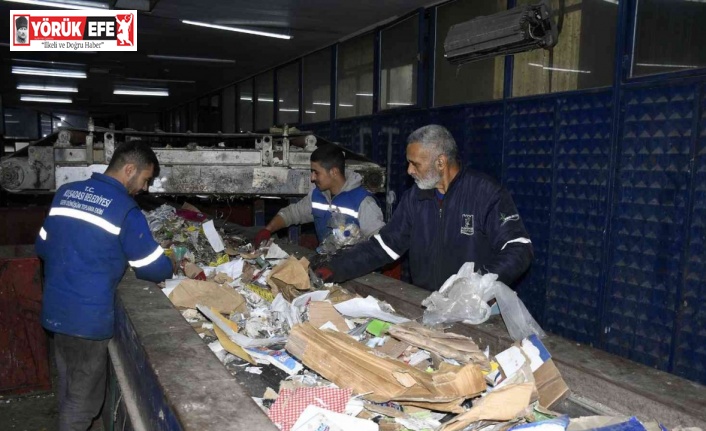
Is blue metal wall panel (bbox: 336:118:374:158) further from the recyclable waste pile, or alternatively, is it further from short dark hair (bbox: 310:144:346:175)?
the recyclable waste pile

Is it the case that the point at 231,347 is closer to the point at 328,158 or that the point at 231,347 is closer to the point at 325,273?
the point at 325,273

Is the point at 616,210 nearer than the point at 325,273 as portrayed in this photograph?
No

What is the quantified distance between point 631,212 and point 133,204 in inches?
122

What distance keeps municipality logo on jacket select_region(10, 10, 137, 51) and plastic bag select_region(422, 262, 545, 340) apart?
5.61 meters

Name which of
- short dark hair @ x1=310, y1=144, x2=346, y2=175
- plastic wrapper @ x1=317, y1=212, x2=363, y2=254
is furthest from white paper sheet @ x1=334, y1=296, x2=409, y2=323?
short dark hair @ x1=310, y1=144, x2=346, y2=175

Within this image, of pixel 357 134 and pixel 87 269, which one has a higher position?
pixel 357 134

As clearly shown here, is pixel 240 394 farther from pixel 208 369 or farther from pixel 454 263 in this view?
pixel 454 263

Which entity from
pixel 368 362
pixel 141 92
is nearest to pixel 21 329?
pixel 368 362

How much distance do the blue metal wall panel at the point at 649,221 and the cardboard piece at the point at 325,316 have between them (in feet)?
7.32

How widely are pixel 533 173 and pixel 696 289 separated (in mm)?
1537

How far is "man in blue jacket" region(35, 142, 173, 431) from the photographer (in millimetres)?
2680

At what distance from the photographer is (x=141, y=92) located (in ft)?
47.4

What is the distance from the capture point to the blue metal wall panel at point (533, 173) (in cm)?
426

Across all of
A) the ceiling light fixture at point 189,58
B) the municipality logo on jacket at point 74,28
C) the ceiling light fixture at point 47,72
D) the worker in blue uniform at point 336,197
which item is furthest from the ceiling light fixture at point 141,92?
the worker in blue uniform at point 336,197
